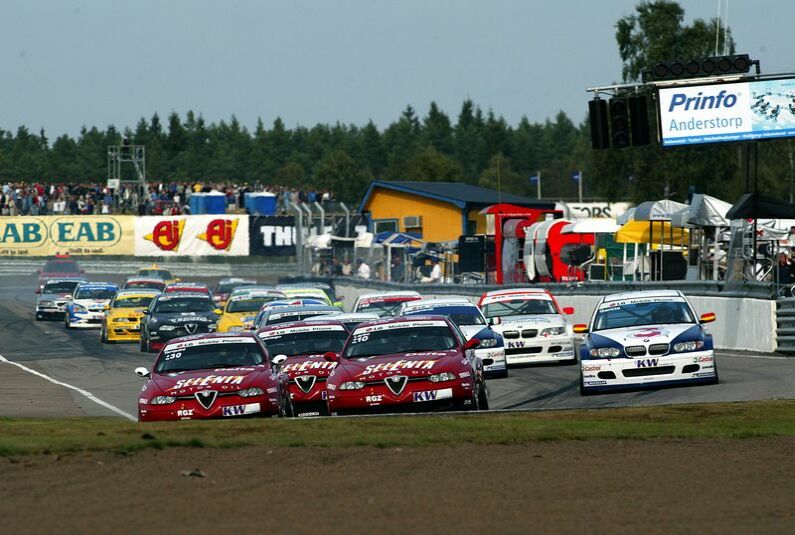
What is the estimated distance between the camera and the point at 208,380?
15.9 m

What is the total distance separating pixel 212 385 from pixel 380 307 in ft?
44.0

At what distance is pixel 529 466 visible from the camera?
37.7 feet

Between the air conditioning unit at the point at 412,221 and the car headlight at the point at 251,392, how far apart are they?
51.8 metres

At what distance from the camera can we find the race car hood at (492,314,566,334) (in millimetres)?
24797

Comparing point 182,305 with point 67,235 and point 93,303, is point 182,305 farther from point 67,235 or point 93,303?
point 67,235

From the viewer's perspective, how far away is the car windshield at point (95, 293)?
139 feet

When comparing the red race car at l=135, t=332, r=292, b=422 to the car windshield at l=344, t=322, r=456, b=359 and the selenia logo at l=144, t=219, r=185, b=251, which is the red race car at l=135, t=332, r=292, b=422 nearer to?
the car windshield at l=344, t=322, r=456, b=359

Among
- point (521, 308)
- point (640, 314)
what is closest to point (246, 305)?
point (521, 308)

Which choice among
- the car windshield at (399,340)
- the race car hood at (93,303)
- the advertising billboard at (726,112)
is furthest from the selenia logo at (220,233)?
the car windshield at (399,340)

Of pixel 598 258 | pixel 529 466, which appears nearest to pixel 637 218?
pixel 598 258

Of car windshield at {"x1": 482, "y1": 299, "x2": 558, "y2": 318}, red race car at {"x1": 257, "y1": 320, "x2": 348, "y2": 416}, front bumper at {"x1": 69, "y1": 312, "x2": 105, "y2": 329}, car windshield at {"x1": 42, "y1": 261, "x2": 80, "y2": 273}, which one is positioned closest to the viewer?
red race car at {"x1": 257, "y1": 320, "x2": 348, "y2": 416}

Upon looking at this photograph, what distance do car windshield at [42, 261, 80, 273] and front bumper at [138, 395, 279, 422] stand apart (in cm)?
4293

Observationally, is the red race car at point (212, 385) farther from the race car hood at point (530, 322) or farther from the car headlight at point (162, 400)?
the race car hood at point (530, 322)

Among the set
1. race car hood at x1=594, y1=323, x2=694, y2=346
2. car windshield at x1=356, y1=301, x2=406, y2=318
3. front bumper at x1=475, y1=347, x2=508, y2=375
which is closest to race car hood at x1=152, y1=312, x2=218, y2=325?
car windshield at x1=356, y1=301, x2=406, y2=318
